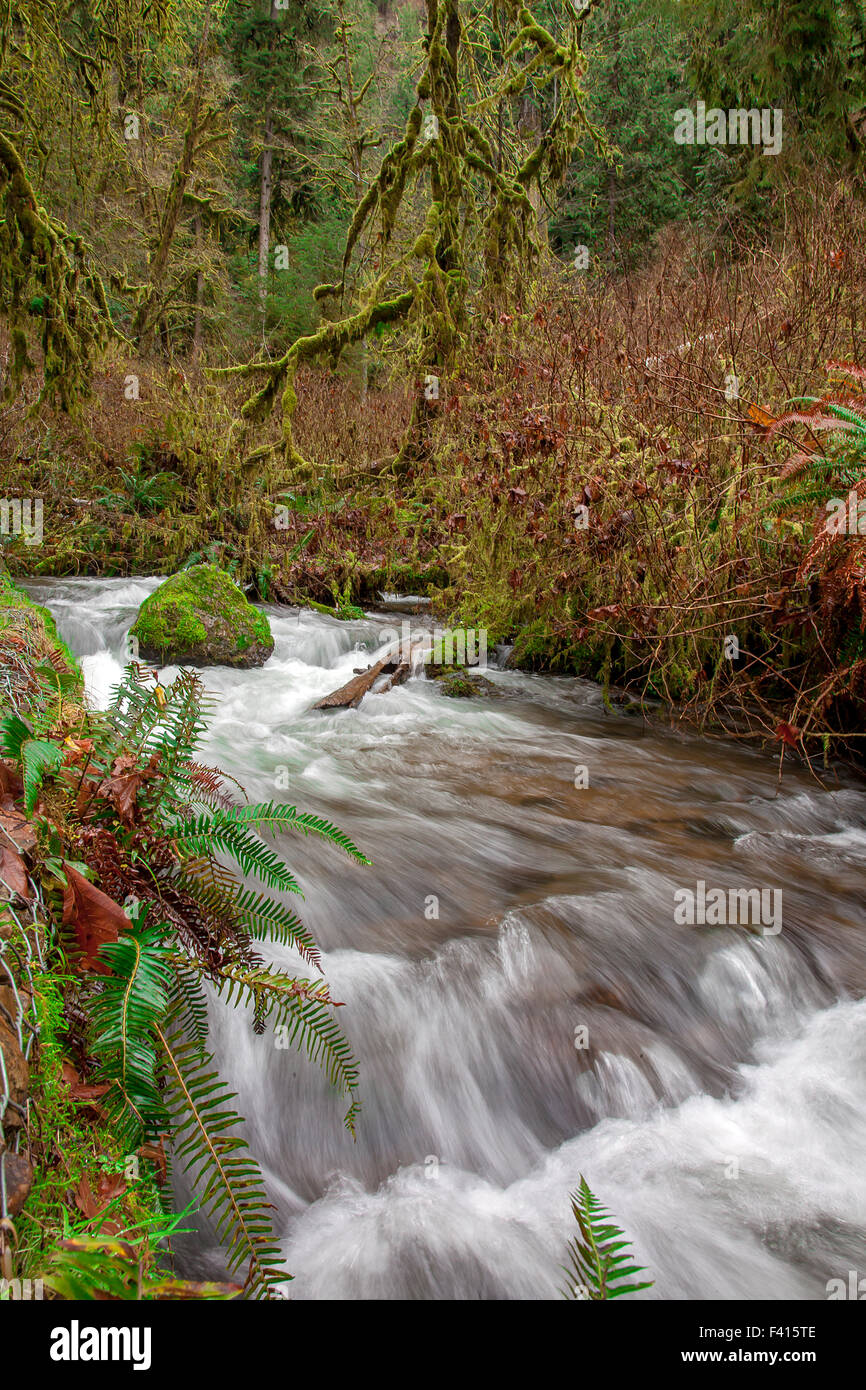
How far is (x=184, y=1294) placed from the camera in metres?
1.39

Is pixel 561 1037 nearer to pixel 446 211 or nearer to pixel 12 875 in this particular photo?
pixel 12 875

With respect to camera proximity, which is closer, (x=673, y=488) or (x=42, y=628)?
(x=42, y=628)

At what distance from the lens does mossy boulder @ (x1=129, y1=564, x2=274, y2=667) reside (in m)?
7.55

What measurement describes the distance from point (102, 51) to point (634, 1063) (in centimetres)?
1023

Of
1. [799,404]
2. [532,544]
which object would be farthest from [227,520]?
[799,404]

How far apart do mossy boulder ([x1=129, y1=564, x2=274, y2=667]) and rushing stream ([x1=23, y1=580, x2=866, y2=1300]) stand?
206 cm

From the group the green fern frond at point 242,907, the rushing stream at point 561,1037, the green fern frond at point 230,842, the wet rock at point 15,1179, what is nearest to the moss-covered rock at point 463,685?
the rushing stream at point 561,1037

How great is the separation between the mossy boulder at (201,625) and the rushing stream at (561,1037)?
6.75 ft

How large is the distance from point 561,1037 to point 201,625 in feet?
18.4

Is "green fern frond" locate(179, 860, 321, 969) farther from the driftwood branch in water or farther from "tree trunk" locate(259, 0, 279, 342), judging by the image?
"tree trunk" locate(259, 0, 279, 342)

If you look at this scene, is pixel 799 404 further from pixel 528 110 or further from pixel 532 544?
pixel 528 110

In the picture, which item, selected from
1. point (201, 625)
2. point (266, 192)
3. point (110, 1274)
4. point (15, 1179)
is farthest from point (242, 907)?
point (266, 192)

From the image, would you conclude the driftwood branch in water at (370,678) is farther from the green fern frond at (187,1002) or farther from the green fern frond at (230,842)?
the green fern frond at (187,1002)

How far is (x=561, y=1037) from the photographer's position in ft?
10.4
